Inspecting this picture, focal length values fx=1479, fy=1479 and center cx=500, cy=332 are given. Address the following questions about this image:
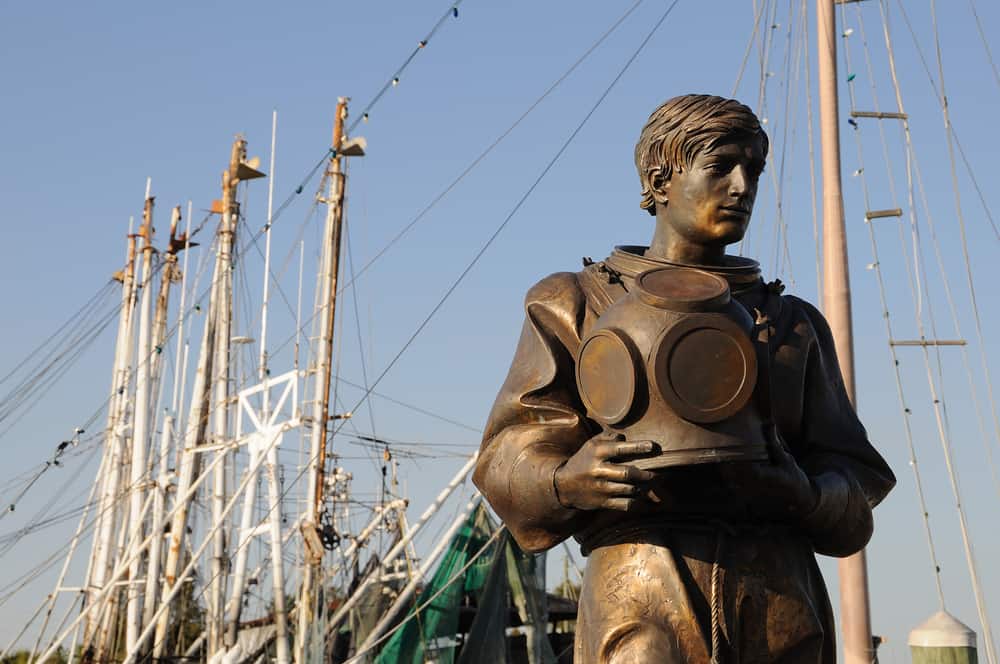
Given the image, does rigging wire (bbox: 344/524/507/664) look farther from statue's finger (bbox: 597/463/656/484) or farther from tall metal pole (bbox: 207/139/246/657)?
statue's finger (bbox: 597/463/656/484)

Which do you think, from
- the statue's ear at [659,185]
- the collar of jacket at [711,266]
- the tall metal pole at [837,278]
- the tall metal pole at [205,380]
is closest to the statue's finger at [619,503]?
the collar of jacket at [711,266]

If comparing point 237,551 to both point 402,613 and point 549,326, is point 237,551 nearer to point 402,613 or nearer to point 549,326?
point 402,613

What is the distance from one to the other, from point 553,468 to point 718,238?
82 centimetres

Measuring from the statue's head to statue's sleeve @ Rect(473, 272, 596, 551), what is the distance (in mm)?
387

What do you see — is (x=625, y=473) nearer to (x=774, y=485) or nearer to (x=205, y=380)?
(x=774, y=485)

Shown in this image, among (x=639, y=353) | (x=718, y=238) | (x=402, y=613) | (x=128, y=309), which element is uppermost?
(x=128, y=309)

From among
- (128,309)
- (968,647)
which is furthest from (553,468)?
(128,309)

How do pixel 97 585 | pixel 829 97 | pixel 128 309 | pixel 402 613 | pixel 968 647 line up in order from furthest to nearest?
pixel 128 309, pixel 97 585, pixel 402 613, pixel 829 97, pixel 968 647

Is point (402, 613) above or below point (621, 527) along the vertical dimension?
above

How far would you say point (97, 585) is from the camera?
128ft

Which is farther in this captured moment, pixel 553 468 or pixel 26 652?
pixel 26 652

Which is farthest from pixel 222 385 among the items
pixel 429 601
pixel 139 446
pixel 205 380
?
pixel 429 601

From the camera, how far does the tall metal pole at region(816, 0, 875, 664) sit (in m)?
14.2

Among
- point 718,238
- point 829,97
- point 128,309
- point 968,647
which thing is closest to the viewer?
point 718,238
